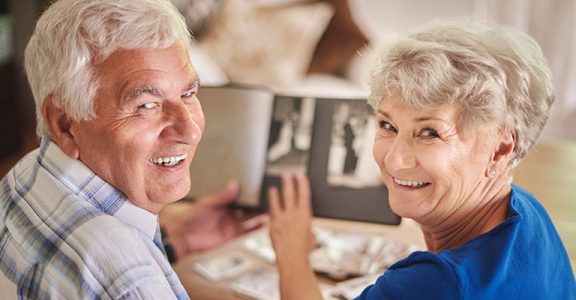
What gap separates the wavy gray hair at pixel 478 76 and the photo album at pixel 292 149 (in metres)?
0.62

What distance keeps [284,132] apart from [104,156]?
Result: 2.70ft

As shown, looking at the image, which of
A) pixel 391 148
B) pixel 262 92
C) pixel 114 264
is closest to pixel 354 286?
pixel 391 148

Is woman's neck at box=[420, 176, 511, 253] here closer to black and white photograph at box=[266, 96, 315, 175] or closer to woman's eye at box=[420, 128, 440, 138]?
woman's eye at box=[420, 128, 440, 138]

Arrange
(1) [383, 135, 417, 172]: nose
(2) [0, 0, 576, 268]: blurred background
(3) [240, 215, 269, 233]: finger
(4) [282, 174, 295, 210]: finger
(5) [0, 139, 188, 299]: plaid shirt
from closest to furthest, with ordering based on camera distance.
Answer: (5) [0, 139, 188, 299]: plaid shirt → (1) [383, 135, 417, 172]: nose → (4) [282, 174, 295, 210]: finger → (3) [240, 215, 269, 233]: finger → (2) [0, 0, 576, 268]: blurred background

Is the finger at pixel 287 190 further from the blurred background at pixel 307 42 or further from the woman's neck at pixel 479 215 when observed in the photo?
the blurred background at pixel 307 42

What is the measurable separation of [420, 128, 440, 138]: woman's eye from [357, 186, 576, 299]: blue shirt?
195 millimetres

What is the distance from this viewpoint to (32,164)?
117cm

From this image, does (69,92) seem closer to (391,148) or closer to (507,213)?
(391,148)

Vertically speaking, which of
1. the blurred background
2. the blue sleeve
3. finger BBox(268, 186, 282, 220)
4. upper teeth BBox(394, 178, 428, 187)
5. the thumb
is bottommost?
the blurred background

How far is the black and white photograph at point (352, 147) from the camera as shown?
5.92ft

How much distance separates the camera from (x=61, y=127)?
3.67 feet

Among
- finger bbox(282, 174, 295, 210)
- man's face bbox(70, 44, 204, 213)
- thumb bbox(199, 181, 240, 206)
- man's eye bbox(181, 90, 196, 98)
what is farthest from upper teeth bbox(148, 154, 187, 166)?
thumb bbox(199, 181, 240, 206)

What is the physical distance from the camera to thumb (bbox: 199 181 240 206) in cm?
194

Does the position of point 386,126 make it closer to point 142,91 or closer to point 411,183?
point 411,183
